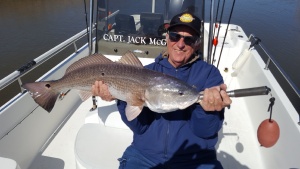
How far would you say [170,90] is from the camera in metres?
2.42

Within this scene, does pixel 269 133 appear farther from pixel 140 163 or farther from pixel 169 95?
pixel 140 163

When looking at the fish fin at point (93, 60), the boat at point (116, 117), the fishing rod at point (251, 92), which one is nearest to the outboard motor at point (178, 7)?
the boat at point (116, 117)

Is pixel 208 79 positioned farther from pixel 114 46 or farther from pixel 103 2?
pixel 103 2

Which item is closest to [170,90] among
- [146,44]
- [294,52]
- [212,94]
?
[212,94]

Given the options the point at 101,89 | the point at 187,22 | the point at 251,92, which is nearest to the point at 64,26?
the point at 101,89

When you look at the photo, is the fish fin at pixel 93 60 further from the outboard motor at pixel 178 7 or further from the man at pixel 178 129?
the outboard motor at pixel 178 7

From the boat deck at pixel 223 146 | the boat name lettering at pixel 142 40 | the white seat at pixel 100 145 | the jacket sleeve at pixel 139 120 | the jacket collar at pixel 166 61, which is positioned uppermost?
the jacket collar at pixel 166 61

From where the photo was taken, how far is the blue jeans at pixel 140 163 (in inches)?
108

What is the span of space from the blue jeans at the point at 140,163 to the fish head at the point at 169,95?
2.26ft

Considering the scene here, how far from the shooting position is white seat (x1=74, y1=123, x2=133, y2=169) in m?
2.93

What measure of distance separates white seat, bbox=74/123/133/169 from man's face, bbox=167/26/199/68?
1.31 m

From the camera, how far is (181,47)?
8.98 ft

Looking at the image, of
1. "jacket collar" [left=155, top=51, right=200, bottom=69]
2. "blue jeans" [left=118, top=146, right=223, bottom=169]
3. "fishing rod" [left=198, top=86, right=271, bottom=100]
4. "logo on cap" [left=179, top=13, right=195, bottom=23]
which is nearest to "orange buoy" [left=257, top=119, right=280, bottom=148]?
"fishing rod" [left=198, top=86, right=271, bottom=100]

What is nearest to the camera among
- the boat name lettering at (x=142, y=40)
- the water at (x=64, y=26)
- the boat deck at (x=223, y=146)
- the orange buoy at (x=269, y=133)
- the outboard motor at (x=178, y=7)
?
the orange buoy at (x=269, y=133)
